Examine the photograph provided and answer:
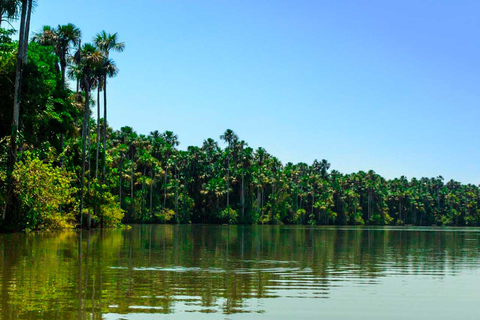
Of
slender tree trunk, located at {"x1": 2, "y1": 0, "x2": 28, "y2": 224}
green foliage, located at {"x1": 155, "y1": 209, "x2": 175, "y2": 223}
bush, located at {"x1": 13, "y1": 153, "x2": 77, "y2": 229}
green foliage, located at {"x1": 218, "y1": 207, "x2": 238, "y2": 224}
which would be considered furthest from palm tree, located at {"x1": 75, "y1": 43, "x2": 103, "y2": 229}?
green foliage, located at {"x1": 218, "y1": 207, "x2": 238, "y2": 224}

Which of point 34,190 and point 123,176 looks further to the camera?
point 123,176

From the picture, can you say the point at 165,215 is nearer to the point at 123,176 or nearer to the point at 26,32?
the point at 123,176

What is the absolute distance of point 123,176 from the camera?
311 ft

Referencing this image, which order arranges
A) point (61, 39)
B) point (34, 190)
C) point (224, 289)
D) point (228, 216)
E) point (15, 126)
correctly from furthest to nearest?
point (228, 216) → point (61, 39) → point (34, 190) → point (15, 126) → point (224, 289)

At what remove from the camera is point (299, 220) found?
132375 mm

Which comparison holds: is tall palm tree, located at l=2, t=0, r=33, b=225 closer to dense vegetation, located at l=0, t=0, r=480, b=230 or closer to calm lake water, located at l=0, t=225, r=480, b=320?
dense vegetation, located at l=0, t=0, r=480, b=230

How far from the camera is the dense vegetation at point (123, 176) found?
34156 millimetres

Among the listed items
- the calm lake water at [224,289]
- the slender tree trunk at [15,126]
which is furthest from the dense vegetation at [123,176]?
the calm lake water at [224,289]

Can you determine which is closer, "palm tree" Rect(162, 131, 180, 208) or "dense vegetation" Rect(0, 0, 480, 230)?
"dense vegetation" Rect(0, 0, 480, 230)

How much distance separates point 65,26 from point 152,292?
39323mm

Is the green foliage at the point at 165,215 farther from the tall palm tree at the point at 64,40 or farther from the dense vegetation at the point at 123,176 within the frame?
the tall palm tree at the point at 64,40

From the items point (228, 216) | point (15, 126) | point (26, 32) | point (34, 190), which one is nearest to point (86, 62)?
point (26, 32)

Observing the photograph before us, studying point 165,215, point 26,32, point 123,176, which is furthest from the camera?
point 165,215

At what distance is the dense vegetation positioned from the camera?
3416 cm
